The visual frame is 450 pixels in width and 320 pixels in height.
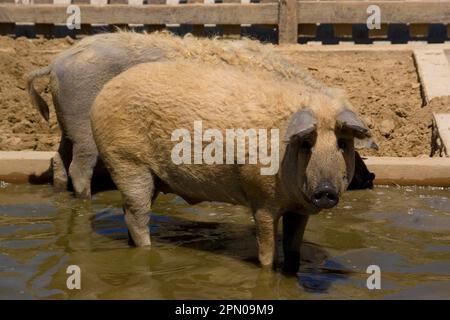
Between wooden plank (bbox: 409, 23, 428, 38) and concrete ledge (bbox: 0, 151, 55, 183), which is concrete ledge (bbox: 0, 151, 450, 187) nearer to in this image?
concrete ledge (bbox: 0, 151, 55, 183)

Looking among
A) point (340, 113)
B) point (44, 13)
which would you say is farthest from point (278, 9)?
point (340, 113)

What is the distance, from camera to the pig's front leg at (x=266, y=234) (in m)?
5.49

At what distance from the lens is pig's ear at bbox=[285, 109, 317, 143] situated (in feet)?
16.3

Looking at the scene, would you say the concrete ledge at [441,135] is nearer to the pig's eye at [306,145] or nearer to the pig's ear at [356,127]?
the pig's ear at [356,127]

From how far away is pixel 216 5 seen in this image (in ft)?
37.9

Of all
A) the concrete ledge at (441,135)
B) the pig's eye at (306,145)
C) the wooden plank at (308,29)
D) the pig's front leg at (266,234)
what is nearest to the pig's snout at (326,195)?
the pig's eye at (306,145)

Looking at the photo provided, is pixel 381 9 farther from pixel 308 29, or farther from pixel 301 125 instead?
pixel 301 125

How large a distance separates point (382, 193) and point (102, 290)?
3327mm

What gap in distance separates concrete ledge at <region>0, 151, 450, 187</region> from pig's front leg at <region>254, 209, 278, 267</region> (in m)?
2.74

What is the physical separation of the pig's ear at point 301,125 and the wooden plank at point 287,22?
649 cm

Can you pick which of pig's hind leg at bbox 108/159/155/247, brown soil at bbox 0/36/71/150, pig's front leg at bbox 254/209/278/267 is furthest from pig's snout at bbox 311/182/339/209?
brown soil at bbox 0/36/71/150
